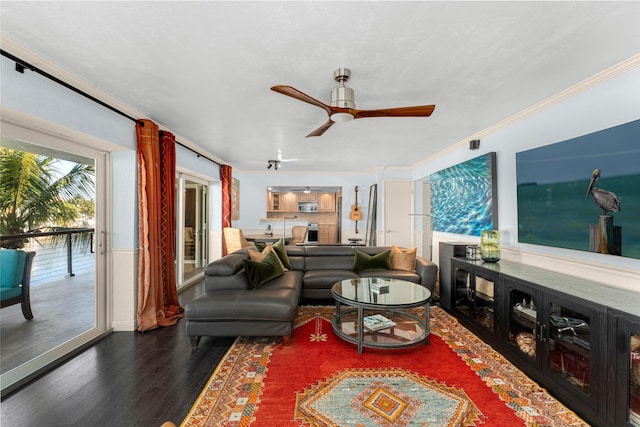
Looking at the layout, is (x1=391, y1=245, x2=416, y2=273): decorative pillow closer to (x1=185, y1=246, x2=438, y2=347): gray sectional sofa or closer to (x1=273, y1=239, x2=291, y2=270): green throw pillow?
(x1=185, y1=246, x2=438, y2=347): gray sectional sofa

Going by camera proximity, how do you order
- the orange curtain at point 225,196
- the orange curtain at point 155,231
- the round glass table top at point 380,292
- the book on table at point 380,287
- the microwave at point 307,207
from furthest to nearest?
the microwave at point 307,207
the orange curtain at point 225,196
the orange curtain at point 155,231
the book on table at point 380,287
the round glass table top at point 380,292

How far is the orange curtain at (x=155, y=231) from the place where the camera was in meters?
3.17

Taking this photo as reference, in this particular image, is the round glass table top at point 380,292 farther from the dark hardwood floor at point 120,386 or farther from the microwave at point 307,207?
the microwave at point 307,207

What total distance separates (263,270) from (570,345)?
2786mm

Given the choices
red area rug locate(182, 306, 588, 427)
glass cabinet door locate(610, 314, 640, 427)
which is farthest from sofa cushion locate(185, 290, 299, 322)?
glass cabinet door locate(610, 314, 640, 427)

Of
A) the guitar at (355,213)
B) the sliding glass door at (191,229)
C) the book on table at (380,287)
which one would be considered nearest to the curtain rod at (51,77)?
the sliding glass door at (191,229)

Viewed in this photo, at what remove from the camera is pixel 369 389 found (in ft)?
6.81

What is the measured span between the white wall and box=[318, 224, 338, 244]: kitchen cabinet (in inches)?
205

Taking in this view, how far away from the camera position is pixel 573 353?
195 cm

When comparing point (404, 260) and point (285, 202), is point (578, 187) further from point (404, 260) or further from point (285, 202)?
point (285, 202)

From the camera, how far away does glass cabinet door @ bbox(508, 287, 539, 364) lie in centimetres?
224

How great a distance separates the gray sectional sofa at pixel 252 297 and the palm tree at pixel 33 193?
1.43 m

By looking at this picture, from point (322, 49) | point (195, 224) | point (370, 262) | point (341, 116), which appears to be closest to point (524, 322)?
point (370, 262)

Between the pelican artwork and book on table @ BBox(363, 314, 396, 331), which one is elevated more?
the pelican artwork
